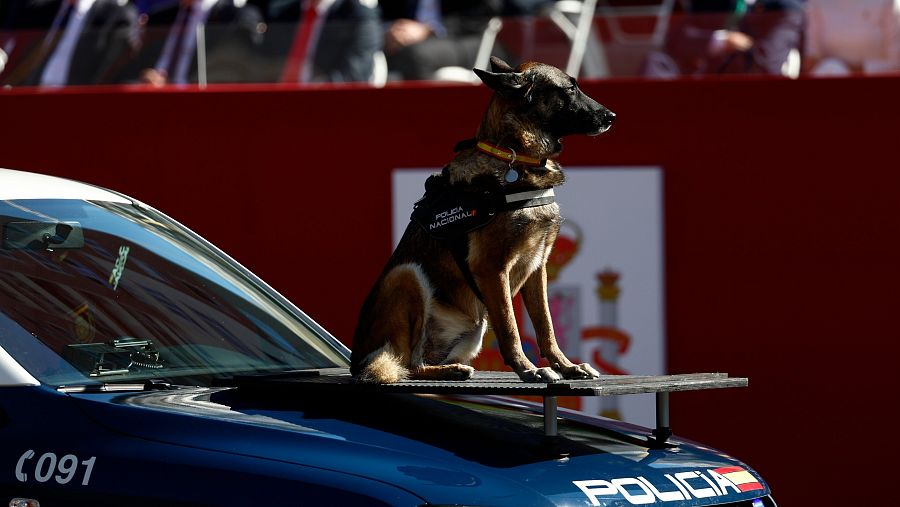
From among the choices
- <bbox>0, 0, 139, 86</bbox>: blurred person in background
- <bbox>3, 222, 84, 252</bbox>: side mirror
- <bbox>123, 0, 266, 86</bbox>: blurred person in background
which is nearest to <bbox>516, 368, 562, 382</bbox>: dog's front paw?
<bbox>3, 222, 84, 252</bbox>: side mirror

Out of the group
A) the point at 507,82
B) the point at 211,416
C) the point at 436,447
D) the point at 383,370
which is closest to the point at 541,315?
the point at 383,370

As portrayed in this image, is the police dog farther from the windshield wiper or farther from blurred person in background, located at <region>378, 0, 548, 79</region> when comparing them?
blurred person in background, located at <region>378, 0, 548, 79</region>

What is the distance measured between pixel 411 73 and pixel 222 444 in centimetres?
497

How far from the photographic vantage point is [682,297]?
743 centimetres

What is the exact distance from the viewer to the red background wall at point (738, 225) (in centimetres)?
724

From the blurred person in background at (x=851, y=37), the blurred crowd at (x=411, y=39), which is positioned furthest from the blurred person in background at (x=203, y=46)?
the blurred person in background at (x=851, y=37)

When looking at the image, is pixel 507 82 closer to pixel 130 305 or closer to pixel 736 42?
pixel 130 305

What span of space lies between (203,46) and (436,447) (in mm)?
5401

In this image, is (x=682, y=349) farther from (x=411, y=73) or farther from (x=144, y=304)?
(x=144, y=304)

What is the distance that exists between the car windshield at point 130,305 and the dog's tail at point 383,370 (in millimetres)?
456

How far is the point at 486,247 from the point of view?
3598mm

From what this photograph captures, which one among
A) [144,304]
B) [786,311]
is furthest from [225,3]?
[144,304]

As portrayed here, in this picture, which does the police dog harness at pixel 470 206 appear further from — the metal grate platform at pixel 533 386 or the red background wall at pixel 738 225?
the red background wall at pixel 738 225

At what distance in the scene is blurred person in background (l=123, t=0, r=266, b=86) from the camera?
8.00 metres
